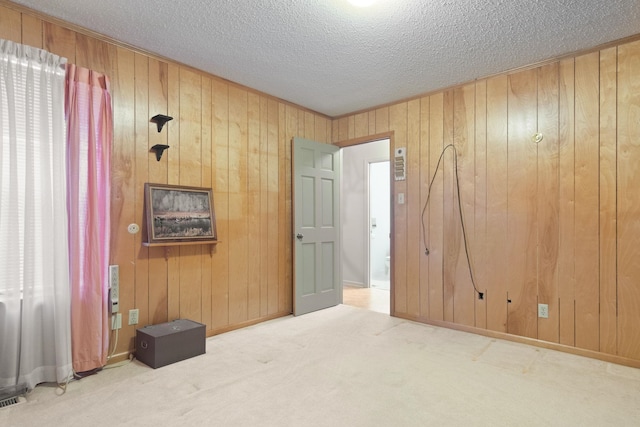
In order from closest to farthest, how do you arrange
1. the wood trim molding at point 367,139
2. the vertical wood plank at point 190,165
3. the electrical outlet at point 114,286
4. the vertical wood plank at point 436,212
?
the electrical outlet at point 114,286
the vertical wood plank at point 190,165
the vertical wood plank at point 436,212
the wood trim molding at point 367,139

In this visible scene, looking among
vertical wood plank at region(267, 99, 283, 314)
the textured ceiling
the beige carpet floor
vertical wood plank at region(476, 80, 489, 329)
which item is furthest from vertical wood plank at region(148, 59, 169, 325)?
vertical wood plank at region(476, 80, 489, 329)

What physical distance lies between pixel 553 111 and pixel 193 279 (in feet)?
11.5

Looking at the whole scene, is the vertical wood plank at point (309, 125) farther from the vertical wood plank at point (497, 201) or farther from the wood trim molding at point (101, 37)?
the vertical wood plank at point (497, 201)

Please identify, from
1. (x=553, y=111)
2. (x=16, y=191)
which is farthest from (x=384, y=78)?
(x=16, y=191)

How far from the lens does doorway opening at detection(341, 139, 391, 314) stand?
5980 mm

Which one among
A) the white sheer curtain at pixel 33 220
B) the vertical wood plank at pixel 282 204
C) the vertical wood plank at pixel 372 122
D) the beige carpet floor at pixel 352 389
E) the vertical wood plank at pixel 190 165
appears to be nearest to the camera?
the beige carpet floor at pixel 352 389

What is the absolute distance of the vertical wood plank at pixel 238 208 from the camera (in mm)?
3572

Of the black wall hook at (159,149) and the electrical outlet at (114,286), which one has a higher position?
the black wall hook at (159,149)

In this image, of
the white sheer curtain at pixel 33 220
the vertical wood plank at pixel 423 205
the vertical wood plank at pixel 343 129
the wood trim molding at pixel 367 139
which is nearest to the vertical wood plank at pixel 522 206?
the vertical wood plank at pixel 423 205

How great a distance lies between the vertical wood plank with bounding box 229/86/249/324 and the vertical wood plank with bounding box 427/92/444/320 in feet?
6.44

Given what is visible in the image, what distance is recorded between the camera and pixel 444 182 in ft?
12.2

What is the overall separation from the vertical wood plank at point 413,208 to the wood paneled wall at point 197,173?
4.19 feet

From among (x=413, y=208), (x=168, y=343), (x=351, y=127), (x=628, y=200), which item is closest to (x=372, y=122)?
(x=351, y=127)

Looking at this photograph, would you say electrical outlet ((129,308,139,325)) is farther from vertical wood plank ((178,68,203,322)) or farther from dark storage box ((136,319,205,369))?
vertical wood plank ((178,68,203,322))
